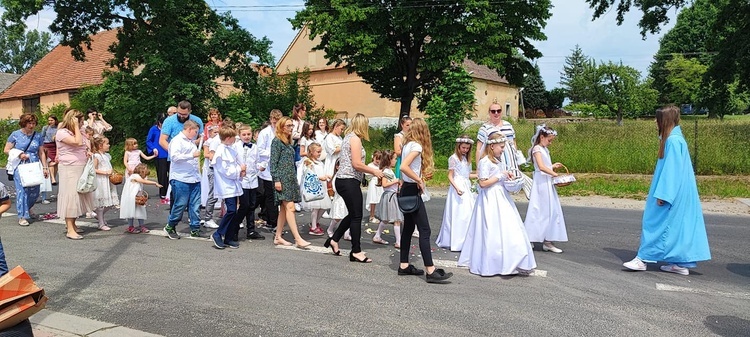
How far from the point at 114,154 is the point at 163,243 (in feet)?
60.9

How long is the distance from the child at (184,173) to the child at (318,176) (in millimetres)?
1504

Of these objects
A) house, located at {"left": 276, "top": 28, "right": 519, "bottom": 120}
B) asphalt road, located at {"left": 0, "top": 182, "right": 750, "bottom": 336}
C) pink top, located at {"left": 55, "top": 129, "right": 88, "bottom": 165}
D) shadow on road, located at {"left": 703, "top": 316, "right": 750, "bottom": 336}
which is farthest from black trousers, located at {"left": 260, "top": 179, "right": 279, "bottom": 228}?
house, located at {"left": 276, "top": 28, "right": 519, "bottom": 120}

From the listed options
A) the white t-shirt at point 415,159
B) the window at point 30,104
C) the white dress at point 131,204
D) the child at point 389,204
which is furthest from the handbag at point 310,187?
the window at point 30,104

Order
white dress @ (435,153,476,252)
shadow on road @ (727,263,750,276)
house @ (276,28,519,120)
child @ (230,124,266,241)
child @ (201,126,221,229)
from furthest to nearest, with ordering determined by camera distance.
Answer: house @ (276,28,519,120), child @ (201,126,221,229), child @ (230,124,266,241), white dress @ (435,153,476,252), shadow on road @ (727,263,750,276)

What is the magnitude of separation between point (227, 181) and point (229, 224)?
1.93 ft

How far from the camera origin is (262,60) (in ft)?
87.6

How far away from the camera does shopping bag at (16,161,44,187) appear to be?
9.86 metres

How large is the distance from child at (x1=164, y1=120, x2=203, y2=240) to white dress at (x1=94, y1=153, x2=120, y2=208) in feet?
5.10

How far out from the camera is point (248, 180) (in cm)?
862

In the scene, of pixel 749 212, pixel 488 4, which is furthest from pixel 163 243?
pixel 488 4

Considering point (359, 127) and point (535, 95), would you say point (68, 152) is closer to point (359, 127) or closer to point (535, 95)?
point (359, 127)

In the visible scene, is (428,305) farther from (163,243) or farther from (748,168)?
(748,168)

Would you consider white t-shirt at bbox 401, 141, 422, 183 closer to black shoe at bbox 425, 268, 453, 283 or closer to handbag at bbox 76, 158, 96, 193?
black shoe at bbox 425, 268, 453, 283

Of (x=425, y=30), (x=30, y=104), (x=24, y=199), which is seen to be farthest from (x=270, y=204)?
(x=30, y=104)
